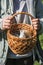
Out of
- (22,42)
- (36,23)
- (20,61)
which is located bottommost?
(20,61)

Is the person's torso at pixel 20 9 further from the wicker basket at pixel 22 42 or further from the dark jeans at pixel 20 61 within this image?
the wicker basket at pixel 22 42

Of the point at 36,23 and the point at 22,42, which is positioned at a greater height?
the point at 36,23

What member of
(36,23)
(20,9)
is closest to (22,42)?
(36,23)

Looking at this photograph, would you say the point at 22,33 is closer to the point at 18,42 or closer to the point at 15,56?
the point at 18,42

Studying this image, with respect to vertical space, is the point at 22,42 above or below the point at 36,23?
below

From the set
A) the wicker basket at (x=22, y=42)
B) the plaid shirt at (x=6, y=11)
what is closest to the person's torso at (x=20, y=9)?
the plaid shirt at (x=6, y=11)

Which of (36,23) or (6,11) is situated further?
(6,11)

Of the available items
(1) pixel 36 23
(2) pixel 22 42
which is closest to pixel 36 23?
(1) pixel 36 23

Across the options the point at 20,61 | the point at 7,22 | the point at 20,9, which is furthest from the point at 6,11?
the point at 20,61

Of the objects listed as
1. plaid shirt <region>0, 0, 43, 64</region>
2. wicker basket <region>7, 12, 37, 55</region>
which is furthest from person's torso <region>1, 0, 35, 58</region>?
wicker basket <region>7, 12, 37, 55</region>

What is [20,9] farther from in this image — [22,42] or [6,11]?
[22,42]

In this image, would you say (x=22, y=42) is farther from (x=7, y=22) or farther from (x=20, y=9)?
(x=20, y=9)

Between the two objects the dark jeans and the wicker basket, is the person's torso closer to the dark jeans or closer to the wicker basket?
the dark jeans

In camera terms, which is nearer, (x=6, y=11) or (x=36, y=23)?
(x=36, y=23)
